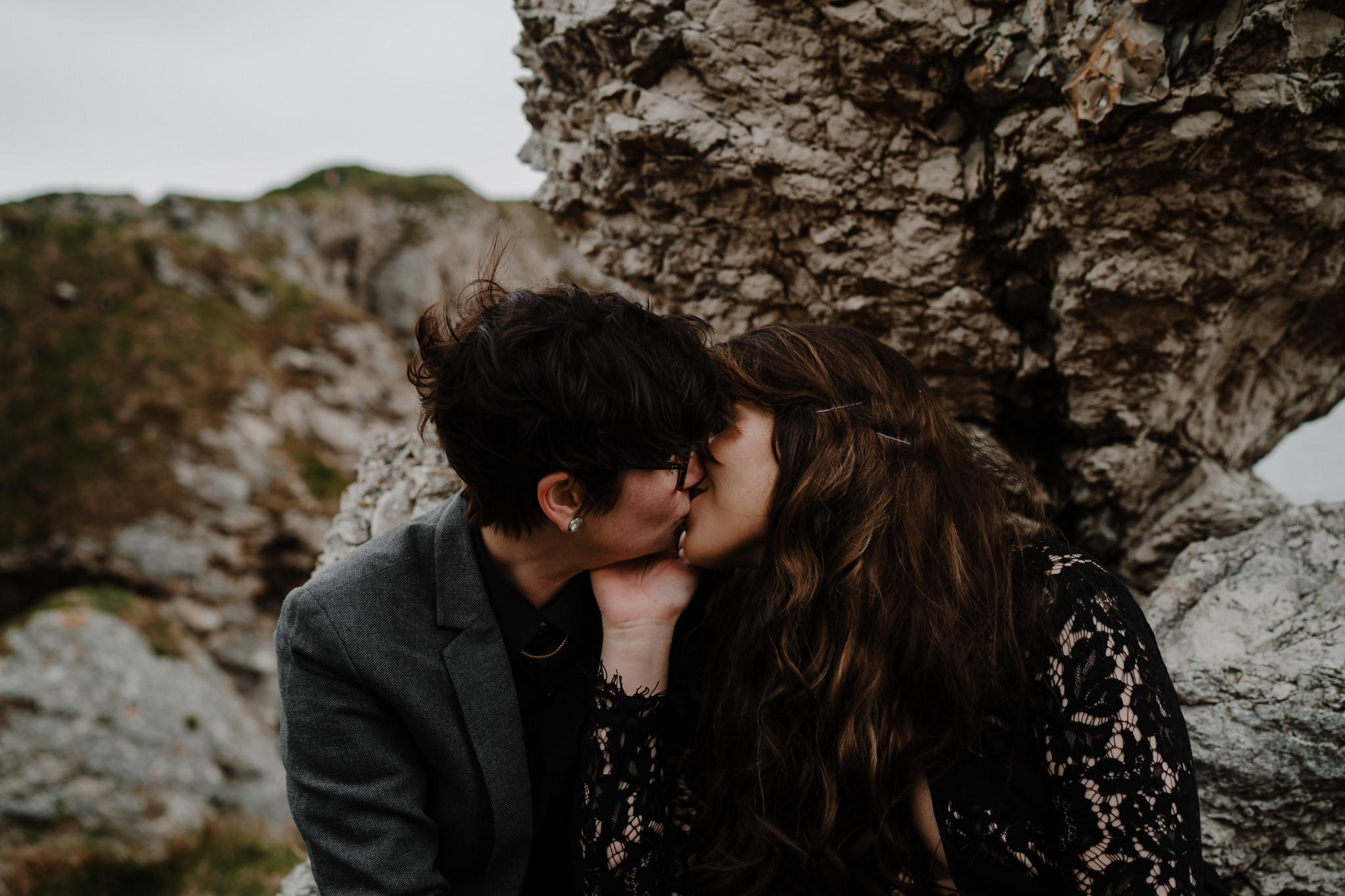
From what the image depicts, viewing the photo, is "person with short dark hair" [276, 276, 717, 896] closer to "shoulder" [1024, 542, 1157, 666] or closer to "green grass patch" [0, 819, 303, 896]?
"shoulder" [1024, 542, 1157, 666]

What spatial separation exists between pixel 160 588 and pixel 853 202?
8.16 meters

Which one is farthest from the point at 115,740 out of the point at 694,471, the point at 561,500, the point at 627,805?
the point at 694,471

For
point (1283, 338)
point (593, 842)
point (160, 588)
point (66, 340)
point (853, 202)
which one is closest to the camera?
point (593, 842)

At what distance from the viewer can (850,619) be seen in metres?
2.11

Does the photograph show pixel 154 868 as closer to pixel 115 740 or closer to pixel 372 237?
pixel 115 740

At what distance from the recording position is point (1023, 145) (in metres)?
2.35

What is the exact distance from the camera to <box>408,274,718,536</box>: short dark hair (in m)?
2.00

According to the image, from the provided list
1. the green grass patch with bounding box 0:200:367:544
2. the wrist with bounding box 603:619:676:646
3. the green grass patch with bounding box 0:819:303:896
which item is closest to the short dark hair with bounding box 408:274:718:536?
the wrist with bounding box 603:619:676:646

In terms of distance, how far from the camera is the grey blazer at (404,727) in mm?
2057

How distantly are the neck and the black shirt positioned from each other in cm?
2

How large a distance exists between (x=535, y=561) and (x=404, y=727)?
0.64 m

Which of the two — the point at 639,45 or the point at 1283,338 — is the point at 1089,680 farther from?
the point at 639,45

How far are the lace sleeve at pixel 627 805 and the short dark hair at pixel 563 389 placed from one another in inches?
26.4

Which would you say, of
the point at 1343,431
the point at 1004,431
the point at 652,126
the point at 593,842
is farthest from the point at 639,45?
the point at 1343,431
